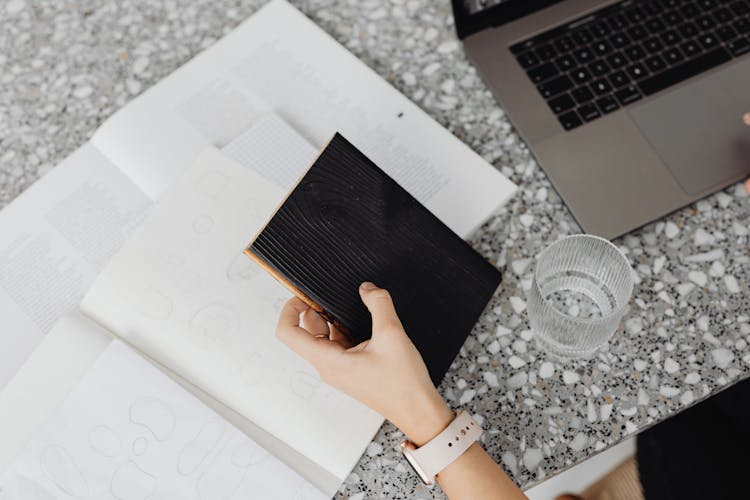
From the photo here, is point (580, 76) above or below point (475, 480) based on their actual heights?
above

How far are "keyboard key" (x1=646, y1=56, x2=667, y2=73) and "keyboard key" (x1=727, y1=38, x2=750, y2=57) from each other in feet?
0.25

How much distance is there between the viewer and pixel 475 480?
535 mm

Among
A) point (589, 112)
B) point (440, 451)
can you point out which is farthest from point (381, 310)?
point (589, 112)

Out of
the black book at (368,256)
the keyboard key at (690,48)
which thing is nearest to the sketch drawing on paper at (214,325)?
the black book at (368,256)

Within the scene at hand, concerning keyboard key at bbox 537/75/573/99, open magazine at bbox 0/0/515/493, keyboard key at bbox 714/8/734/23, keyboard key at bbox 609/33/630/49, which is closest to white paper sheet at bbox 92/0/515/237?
open magazine at bbox 0/0/515/493

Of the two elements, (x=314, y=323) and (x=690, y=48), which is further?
(x=690, y=48)

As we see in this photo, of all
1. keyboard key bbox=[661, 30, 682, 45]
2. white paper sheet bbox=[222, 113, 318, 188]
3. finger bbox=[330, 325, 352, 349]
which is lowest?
finger bbox=[330, 325, 352, 349]

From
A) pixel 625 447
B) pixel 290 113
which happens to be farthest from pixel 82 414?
pixel 625 447

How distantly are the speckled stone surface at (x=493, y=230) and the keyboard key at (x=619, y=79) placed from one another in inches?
4.7

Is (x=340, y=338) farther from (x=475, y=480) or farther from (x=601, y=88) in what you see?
(x=601, y=88)

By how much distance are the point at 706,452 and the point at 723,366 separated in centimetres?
17

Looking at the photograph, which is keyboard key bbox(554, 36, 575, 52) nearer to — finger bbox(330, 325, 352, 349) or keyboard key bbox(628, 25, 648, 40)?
keyboard key bbox(628, 25, 648, 40)

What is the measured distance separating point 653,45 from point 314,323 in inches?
19.2

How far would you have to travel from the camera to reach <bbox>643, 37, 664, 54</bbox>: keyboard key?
2.32 ft
